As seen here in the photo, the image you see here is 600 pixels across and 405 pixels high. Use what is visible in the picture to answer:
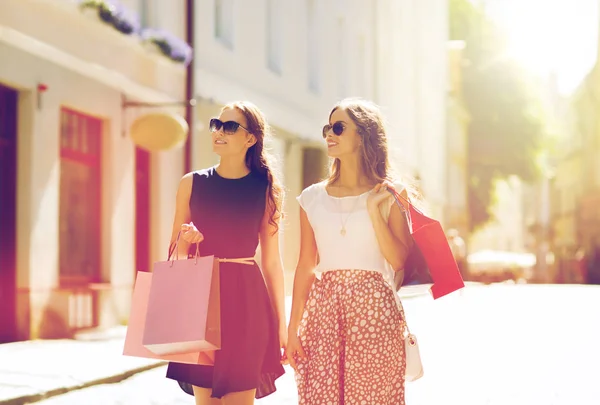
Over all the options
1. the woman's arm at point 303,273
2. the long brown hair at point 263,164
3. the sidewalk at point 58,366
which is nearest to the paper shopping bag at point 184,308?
the woman's arm at point 303,273

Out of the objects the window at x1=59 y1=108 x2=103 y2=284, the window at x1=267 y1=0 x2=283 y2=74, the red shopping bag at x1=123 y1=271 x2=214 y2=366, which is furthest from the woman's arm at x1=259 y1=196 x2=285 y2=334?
the window at x1=267 y1=0 x2=283 y2=74

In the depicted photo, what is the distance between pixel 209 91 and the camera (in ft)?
60.0

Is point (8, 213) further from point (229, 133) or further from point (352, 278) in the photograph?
point (352, 278)

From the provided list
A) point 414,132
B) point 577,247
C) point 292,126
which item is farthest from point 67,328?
point 577,247

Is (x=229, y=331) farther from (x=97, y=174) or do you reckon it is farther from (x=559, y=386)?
(x=97, y=174)

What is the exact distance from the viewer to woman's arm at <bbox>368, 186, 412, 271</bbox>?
13.7 ft

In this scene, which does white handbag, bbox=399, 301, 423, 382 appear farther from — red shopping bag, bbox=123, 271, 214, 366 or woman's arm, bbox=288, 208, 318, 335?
red shopping bag, bbox=123, 271, 214, 366

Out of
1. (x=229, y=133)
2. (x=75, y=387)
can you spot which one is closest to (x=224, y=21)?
(x=75, y=387)

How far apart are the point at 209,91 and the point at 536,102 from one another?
32.8 metres

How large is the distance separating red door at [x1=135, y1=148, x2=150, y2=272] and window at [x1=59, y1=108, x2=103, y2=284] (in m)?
1.42

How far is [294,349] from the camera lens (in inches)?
166

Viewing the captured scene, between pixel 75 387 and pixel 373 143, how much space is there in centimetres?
501

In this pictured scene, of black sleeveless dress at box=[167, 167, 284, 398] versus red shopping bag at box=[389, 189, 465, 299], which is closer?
red shopping bag at box=[389, 189, 465, 299]

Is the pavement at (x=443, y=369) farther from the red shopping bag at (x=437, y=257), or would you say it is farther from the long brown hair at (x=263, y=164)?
the long brown hair at (x=263, y=164)
